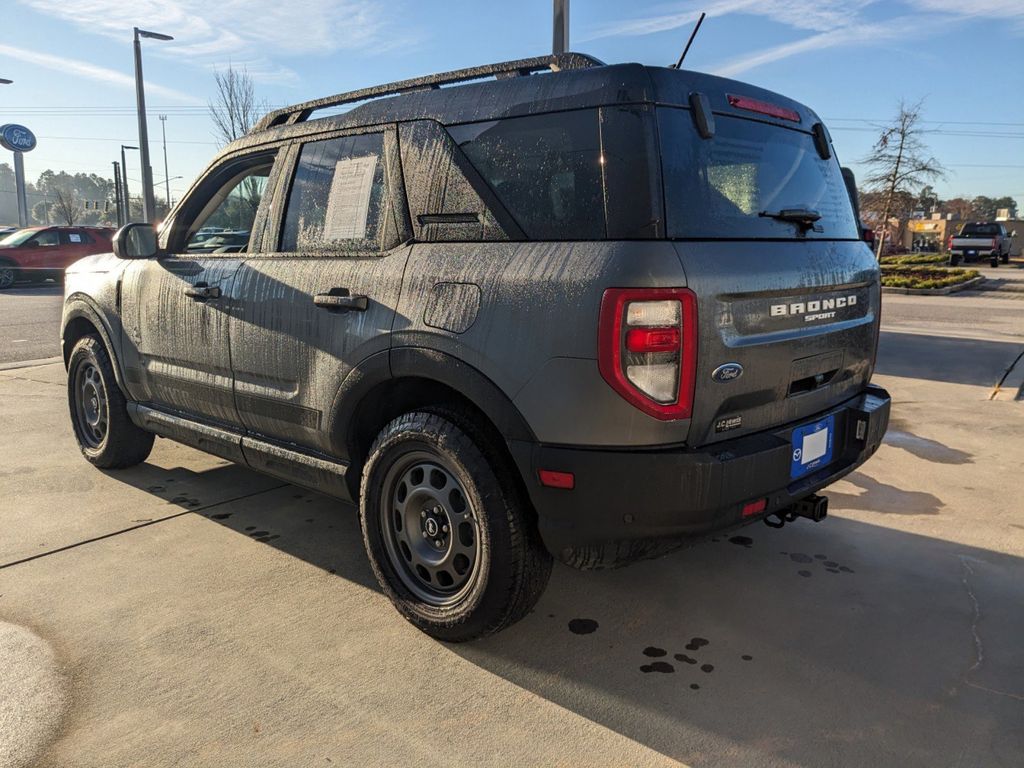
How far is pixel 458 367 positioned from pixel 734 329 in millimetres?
895

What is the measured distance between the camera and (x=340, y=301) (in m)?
2.94

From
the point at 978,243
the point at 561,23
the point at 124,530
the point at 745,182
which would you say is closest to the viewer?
the point at 745,182

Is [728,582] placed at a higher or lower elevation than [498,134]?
lower

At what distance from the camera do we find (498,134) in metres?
2.64

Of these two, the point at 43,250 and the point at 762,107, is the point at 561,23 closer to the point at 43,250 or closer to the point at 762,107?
the point at 762,107

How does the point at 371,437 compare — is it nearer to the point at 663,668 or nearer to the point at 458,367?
the point at 458,367

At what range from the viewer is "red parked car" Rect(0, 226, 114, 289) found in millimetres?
21125

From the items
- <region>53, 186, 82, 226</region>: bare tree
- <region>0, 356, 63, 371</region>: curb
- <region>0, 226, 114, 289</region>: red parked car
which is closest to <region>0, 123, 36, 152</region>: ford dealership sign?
<region>53, 186, 82, 226</region>: bare tree

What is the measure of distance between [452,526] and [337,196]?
1459 millimetres

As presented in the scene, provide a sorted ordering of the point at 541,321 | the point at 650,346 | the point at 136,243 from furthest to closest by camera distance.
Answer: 1. the point at 136,243
2. the point at 541,321
3. the point at 650,346

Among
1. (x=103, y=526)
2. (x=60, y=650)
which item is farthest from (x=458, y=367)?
(x=103, y=526)

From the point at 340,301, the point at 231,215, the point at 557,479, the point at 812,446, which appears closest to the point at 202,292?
the point at 231,215

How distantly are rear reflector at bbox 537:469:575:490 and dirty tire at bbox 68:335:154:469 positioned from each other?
10.5 feet

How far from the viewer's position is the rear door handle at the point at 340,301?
2.88m
